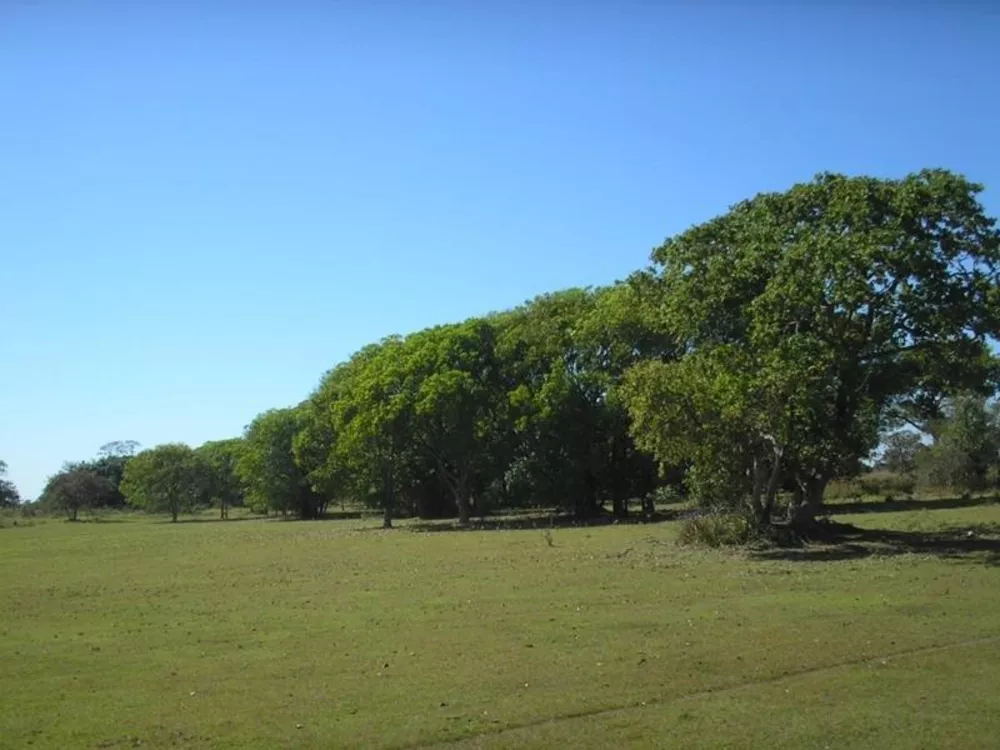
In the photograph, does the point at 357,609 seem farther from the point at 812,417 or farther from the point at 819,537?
the point at 819,537

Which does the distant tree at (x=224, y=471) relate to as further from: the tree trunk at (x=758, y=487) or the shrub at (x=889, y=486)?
the tree trunk at (x=758, y=487)

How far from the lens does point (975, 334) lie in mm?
30328

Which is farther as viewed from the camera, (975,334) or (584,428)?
(584,428)

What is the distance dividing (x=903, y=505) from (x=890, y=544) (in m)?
27.8

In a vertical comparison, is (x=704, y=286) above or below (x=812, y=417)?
above

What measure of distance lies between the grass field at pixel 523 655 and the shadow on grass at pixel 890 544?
0.38 metres

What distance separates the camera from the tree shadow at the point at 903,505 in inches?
2072

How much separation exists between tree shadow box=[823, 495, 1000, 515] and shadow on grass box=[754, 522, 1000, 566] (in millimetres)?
14705

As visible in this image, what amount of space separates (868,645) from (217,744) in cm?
988

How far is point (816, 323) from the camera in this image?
101 ft

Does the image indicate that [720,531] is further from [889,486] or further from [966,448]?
[889,486]

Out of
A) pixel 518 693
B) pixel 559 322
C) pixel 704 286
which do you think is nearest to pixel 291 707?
pixel 518 693

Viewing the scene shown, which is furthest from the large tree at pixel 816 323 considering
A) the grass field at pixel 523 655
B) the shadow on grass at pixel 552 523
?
the shadow on grass at pixel 552 523

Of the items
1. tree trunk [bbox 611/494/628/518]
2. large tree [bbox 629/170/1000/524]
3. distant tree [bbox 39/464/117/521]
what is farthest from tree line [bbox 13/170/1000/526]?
distant tree [bbox 39/464/117/521]
